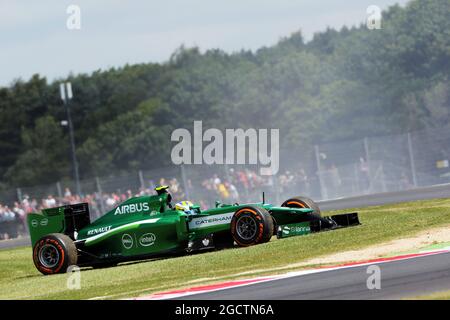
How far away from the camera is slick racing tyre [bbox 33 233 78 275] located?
1891 cm

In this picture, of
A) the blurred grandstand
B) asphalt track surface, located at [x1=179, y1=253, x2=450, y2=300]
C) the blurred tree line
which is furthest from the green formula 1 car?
the blurred tree line

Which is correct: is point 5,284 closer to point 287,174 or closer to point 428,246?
point 428,246

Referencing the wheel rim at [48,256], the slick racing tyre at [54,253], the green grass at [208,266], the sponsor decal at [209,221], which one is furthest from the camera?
the wheel rim at [48,256]

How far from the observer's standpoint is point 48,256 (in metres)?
19.2

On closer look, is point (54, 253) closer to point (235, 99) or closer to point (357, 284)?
point (357, 284)

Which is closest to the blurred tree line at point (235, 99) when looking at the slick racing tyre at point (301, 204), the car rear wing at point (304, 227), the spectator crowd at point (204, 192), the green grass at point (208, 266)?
the spectator crowd at point (204, 192)

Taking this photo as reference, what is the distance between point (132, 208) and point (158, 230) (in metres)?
0.82

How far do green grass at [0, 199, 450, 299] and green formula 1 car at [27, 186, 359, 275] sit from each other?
0.29m

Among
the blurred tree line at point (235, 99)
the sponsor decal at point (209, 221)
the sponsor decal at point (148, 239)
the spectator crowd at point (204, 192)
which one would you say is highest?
the blurred tree line at point (235, 99)

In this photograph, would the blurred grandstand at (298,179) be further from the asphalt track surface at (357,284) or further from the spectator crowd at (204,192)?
the asphalt track surface at (357,284)

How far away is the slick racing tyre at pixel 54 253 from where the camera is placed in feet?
62.0
